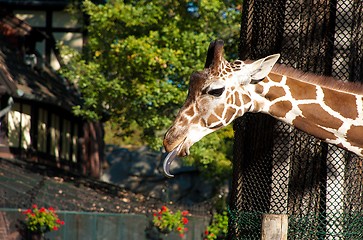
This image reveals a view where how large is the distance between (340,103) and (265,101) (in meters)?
0.82

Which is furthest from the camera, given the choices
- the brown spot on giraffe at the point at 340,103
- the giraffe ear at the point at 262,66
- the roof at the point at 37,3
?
the roof at the point at 37,3

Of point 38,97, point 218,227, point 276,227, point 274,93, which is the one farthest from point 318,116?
point 38,97

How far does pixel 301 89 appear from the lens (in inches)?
361

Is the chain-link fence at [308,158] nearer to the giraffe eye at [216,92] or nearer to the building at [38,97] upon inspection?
the giraffe eye at [216,92]

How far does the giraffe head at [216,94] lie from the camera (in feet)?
28.5

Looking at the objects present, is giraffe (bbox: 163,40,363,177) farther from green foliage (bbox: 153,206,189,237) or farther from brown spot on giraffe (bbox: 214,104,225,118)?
green foliage (bbox: 153,206,189,237)

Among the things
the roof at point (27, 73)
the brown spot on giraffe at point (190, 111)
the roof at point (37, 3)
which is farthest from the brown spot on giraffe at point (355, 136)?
the roof at point (37, 3)

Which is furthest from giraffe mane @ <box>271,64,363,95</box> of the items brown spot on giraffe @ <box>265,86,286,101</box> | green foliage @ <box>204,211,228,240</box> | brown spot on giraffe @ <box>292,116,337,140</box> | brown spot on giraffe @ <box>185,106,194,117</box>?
green foliage @ <box>204,211,228,240</box>

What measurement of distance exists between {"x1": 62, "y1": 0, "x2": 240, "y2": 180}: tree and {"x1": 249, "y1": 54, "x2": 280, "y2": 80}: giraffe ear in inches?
631

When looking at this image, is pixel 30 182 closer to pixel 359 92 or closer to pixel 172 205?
A: pixel 172 205

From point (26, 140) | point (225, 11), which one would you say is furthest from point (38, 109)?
point (225, 11)

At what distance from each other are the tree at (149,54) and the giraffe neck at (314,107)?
15.6 m

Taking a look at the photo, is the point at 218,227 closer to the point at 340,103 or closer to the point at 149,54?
the point at 149,54

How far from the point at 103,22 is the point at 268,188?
52.3 ft
